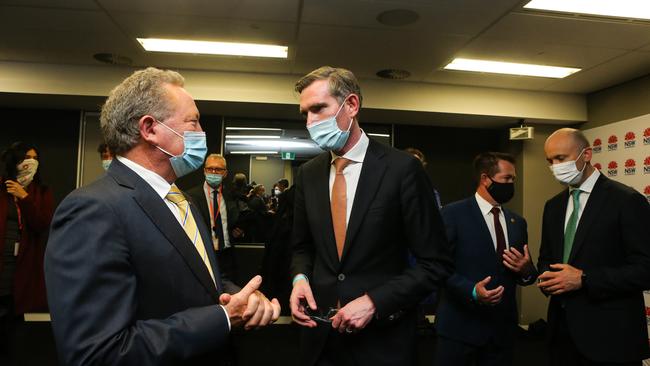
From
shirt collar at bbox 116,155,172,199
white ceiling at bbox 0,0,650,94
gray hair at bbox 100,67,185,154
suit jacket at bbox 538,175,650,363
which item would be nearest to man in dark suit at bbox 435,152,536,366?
suit jacket at bbox 538,175,650,363

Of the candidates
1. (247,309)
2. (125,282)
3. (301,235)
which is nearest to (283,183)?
(301,235)

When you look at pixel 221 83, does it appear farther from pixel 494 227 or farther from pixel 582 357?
pixel 582 357

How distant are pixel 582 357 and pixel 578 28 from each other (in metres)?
2.55

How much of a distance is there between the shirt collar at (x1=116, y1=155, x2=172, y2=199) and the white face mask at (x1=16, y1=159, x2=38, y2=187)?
2636mm

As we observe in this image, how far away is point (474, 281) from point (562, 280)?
1.52 ft

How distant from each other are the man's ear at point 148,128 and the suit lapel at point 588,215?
2.07 meters

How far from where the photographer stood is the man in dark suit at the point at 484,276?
2221mm

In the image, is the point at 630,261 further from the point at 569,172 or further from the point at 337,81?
the point at 337,81

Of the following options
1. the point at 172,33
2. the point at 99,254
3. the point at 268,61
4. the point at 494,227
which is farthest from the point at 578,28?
the point at 99,254

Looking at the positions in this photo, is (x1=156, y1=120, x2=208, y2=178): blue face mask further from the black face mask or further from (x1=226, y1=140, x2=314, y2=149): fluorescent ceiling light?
(x1=226, y1=140, x2=314, y2=149): fluorescent ceiling light

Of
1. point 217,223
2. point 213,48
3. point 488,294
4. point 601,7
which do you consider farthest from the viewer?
point 217,223

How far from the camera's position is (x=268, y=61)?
434 cm

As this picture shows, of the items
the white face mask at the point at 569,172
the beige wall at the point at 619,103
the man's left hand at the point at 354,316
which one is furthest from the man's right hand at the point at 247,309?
the beige wall at the point at 619,103

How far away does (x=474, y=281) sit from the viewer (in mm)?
2363
